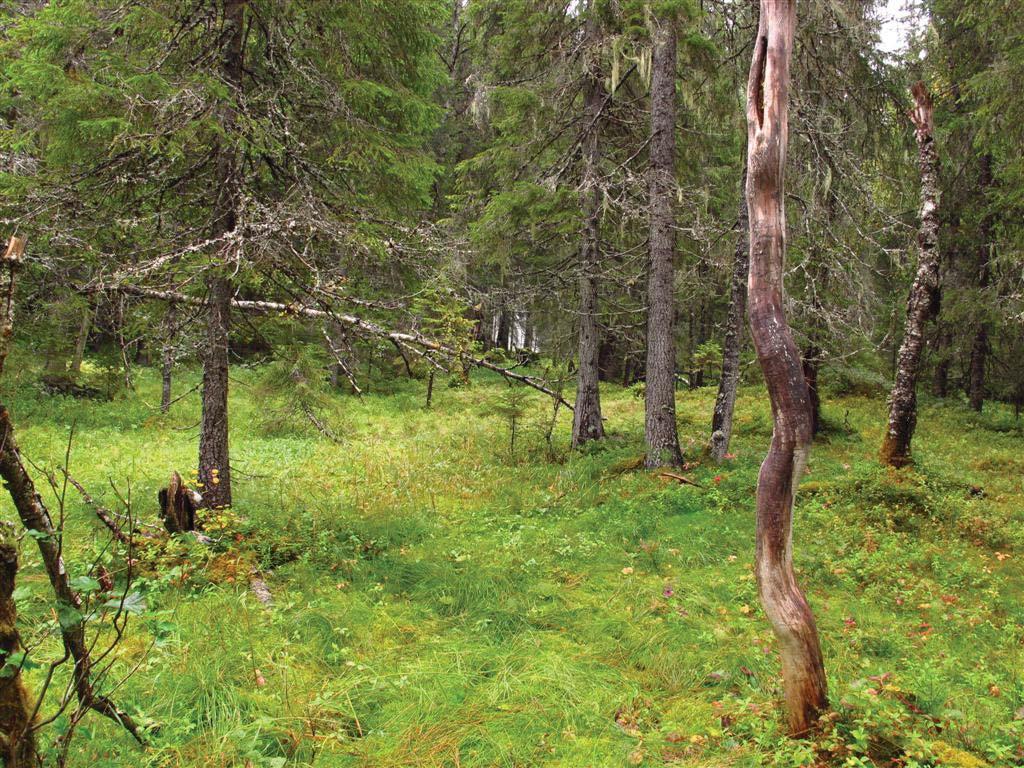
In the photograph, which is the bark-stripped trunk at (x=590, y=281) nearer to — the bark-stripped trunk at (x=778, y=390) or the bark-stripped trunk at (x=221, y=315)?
the bark-stripped trunk at (x=221, y=315)

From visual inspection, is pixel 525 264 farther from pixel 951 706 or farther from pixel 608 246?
pixel 951 706

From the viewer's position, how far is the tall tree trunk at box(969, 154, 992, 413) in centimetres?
1585

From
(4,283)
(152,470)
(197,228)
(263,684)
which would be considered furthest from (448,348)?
(152,470)

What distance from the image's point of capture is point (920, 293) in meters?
9.53

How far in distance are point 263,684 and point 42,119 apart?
6340 mm

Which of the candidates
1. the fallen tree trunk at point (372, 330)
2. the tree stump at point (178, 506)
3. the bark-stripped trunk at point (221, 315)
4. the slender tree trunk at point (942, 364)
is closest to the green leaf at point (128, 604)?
the fallen tree trunk at point (372, 330)

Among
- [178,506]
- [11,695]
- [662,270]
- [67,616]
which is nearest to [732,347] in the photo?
[662,270]

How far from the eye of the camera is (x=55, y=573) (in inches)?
94.7

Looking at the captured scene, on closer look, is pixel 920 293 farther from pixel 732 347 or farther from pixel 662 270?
pixel 662 270

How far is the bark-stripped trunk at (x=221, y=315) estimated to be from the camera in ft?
22.0

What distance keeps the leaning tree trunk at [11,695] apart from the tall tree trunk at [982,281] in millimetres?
18426

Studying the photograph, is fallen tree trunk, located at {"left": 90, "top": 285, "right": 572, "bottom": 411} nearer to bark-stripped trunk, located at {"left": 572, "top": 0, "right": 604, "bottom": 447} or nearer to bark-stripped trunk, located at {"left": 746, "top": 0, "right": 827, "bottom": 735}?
bark-stripped trunk, located at {"left": 746, "top": 0, "right": 827, "bottom": 735}

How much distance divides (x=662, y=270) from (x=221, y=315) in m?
7.14

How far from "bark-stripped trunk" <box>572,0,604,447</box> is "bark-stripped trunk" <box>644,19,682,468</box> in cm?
150
